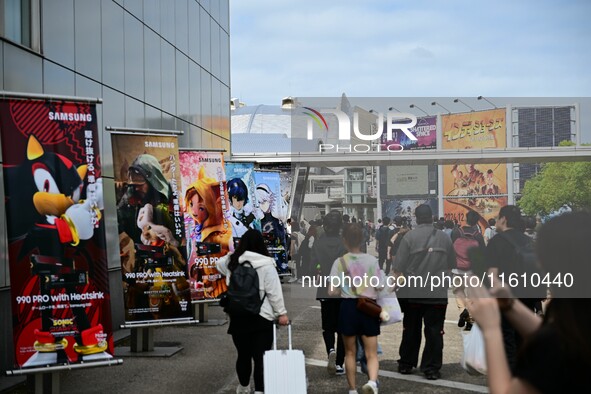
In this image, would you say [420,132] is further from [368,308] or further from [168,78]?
[368,308]

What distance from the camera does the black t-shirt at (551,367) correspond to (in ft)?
7.76

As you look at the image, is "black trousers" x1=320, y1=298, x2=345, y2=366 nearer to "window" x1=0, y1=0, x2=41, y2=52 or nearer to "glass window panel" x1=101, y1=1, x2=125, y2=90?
"window" x1=0, y1=0, x2=41, y2=52

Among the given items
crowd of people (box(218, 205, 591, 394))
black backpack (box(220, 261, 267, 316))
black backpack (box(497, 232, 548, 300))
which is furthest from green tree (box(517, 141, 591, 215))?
black backpack (box(220, 261, 267, 316))

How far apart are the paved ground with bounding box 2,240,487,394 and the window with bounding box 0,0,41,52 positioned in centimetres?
443

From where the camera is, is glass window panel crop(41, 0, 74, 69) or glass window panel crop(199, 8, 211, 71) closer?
glass window panel crop(41, 0, 74, 69)

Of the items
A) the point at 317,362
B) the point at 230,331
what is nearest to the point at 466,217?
the point at 317,362

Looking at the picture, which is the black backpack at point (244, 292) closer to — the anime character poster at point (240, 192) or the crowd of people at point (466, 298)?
the crowd of people at point (466, 298)

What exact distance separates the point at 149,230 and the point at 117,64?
217 inches

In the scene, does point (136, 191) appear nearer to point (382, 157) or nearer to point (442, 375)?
point (442, 375)

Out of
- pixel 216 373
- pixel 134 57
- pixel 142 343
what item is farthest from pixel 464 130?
pixel 216 373

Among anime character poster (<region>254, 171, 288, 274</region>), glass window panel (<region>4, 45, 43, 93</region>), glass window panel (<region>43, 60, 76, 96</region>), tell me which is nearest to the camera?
glass window panel (<region>4, 45, 43, 93</region>)

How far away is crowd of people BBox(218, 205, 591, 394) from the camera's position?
2428mm

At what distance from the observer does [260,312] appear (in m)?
8.38

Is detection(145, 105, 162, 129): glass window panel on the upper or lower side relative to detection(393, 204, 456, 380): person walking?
upper
